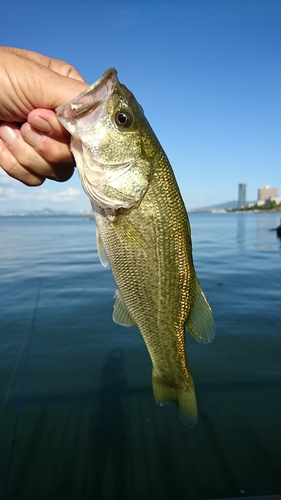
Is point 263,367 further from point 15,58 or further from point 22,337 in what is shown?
point 15,58

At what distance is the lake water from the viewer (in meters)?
4.27

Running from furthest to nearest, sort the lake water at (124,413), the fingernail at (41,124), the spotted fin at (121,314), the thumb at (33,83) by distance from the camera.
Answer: the lake water at (124,413), the spotted fin at (121,314), the fingernail at (41,124), the thumb at (33,83)

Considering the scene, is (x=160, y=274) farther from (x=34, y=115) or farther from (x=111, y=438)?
(x=111, y=438)

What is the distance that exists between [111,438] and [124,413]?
0.56 m

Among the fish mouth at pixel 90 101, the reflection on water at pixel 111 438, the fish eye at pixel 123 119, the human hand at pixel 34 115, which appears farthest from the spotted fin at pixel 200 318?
the reflection on water at pixel 111 438

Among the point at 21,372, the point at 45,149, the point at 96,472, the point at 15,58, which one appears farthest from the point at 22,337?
the point at 15,58

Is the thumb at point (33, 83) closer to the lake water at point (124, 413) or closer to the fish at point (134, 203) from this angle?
the fish at point (134, 203)

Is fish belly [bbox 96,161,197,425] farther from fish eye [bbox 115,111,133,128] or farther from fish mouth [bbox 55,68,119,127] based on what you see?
fish mouth [bbox 55,68,119,127]

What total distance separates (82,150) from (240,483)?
456 centimetres

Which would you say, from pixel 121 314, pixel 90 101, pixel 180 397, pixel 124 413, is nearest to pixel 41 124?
pixel 90 101

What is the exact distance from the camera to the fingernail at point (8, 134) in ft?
9.36

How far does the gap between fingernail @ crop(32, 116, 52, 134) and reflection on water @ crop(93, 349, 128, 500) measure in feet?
14.2

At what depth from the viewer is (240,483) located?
4227 millimetres

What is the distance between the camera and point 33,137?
2.69 m
